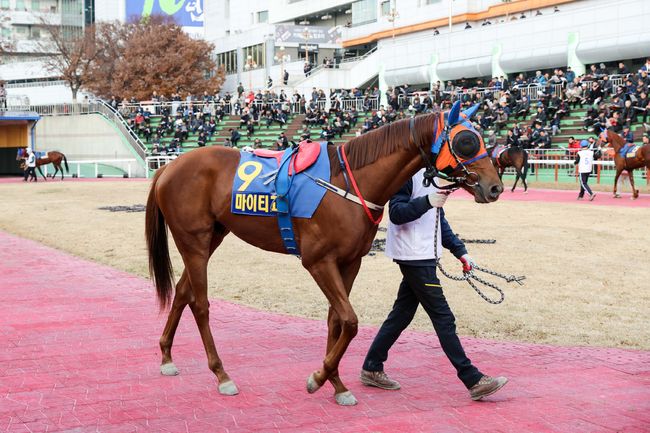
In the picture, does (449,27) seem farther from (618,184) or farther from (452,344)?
(452,344)

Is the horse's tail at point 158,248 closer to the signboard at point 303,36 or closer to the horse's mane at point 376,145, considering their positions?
the horse's mane at point 376,145

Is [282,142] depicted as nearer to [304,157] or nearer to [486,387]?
[304,157]

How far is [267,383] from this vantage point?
5.76 m

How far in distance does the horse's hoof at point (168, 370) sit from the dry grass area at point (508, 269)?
2318 mm

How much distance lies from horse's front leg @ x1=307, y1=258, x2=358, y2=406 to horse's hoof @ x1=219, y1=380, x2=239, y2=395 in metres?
0.54

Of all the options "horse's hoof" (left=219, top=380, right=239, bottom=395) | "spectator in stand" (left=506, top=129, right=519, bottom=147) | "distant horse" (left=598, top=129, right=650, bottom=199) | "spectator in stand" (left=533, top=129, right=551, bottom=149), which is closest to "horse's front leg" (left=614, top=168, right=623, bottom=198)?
"distant horse" (left=598, top=129, right=650, bottom=199)

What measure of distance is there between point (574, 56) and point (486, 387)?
3544 centimetres

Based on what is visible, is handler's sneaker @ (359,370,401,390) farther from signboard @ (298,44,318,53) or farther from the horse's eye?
signboard @ (298,44,318,53)

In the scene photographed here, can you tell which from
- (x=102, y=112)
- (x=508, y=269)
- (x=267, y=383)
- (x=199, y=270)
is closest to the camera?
(x=267, y=383)

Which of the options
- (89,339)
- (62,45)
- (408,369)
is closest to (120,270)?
(89,339)

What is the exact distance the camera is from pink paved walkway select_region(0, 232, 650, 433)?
489 cm

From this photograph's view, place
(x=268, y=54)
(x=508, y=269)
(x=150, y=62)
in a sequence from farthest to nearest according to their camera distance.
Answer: (x=268, y=54), (x=150, y=62), (x=508, y=269)

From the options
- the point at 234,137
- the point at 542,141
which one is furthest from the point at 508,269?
the point at 234,137

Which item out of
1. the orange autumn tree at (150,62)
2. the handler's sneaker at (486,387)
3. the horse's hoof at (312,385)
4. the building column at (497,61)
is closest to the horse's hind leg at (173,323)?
the horse's hoof at (312,385)
